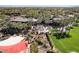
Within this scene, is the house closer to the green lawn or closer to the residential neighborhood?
the residential neighborhood

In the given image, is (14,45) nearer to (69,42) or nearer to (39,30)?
(39,30)

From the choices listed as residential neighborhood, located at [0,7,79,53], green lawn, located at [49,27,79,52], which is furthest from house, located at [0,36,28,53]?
green lawn, located at [49,27,79,52]

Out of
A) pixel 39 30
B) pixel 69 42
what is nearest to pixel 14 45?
pixel 39 30

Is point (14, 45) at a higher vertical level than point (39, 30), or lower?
lower
